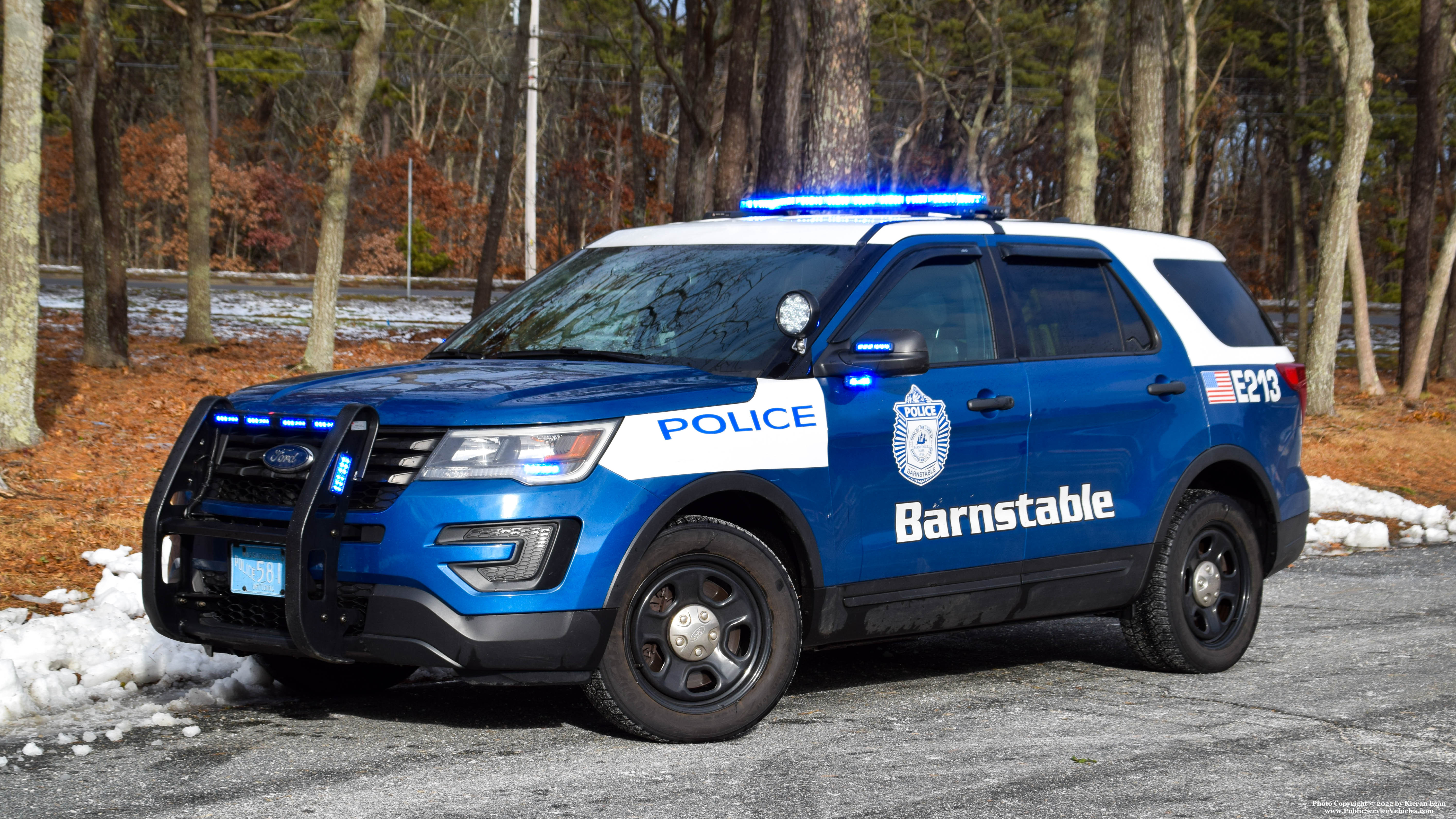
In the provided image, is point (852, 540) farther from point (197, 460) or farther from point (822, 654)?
point (197, 460)

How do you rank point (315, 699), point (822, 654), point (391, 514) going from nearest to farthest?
1. point (391, 514)
2. point (315, 699)
3. point (822, 654)

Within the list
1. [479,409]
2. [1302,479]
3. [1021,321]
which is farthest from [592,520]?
[1302,479]

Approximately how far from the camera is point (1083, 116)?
1819 centimetres

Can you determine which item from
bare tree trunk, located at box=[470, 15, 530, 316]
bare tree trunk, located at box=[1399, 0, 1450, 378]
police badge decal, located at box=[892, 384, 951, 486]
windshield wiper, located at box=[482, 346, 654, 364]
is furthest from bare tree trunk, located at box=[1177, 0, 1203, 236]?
windshield wiper, located at box=[482, 346, 654, 364]

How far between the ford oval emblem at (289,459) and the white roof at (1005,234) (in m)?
1.95

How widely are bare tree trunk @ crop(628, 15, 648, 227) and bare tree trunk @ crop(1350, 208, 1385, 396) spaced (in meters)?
17.7

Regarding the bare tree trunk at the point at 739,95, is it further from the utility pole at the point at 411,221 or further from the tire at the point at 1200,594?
the utility pole at the point at 411,221

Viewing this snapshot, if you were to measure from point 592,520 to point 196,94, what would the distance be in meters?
18.8

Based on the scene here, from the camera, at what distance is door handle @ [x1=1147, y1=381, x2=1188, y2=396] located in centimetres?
677

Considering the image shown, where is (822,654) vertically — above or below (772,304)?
below

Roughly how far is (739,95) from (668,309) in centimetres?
1901

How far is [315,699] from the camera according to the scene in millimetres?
6105

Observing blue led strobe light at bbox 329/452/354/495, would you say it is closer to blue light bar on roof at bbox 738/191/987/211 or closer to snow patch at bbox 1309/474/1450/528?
blue light bar on roof at bbox 738/191/987/211

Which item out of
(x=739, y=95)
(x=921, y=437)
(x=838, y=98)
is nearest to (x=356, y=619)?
(x=921, y=437)
